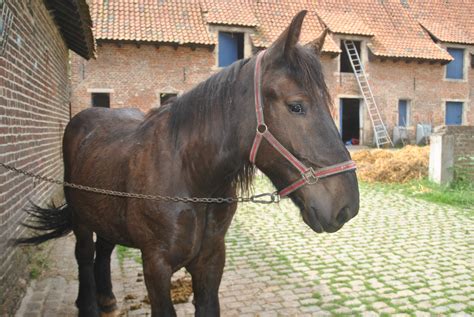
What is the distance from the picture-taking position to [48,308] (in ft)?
12.7

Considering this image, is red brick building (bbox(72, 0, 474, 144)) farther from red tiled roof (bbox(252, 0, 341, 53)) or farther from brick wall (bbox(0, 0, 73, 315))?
brick wall (bbox(0, 0, 73, 315))

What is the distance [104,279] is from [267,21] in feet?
60.4

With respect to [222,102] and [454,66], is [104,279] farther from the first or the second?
[454,66]

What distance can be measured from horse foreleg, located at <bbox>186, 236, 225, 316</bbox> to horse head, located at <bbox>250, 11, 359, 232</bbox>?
821 millimetres

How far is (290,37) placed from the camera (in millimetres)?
1967

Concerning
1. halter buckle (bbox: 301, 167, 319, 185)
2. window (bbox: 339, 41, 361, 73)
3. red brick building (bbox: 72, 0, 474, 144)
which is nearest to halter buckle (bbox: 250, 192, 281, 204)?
halter buckle (bbox: 301, 167, 319, 185)

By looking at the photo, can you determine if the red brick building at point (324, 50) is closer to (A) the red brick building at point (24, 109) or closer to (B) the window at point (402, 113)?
(B) the window at point (402, 113)

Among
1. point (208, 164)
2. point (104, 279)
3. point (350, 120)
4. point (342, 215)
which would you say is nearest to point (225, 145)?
point (208, 164)

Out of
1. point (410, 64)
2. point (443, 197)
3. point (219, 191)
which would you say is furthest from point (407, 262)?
point (410, 64)

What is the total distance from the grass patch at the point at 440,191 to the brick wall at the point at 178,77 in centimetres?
776

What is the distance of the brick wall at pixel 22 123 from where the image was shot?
3.70 metres

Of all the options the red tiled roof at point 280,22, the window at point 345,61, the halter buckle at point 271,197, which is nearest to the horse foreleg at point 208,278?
the halter buckle at point 271,197

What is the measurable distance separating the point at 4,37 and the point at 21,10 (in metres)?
1.24

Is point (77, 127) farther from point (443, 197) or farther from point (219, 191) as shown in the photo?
point (443, 197)
